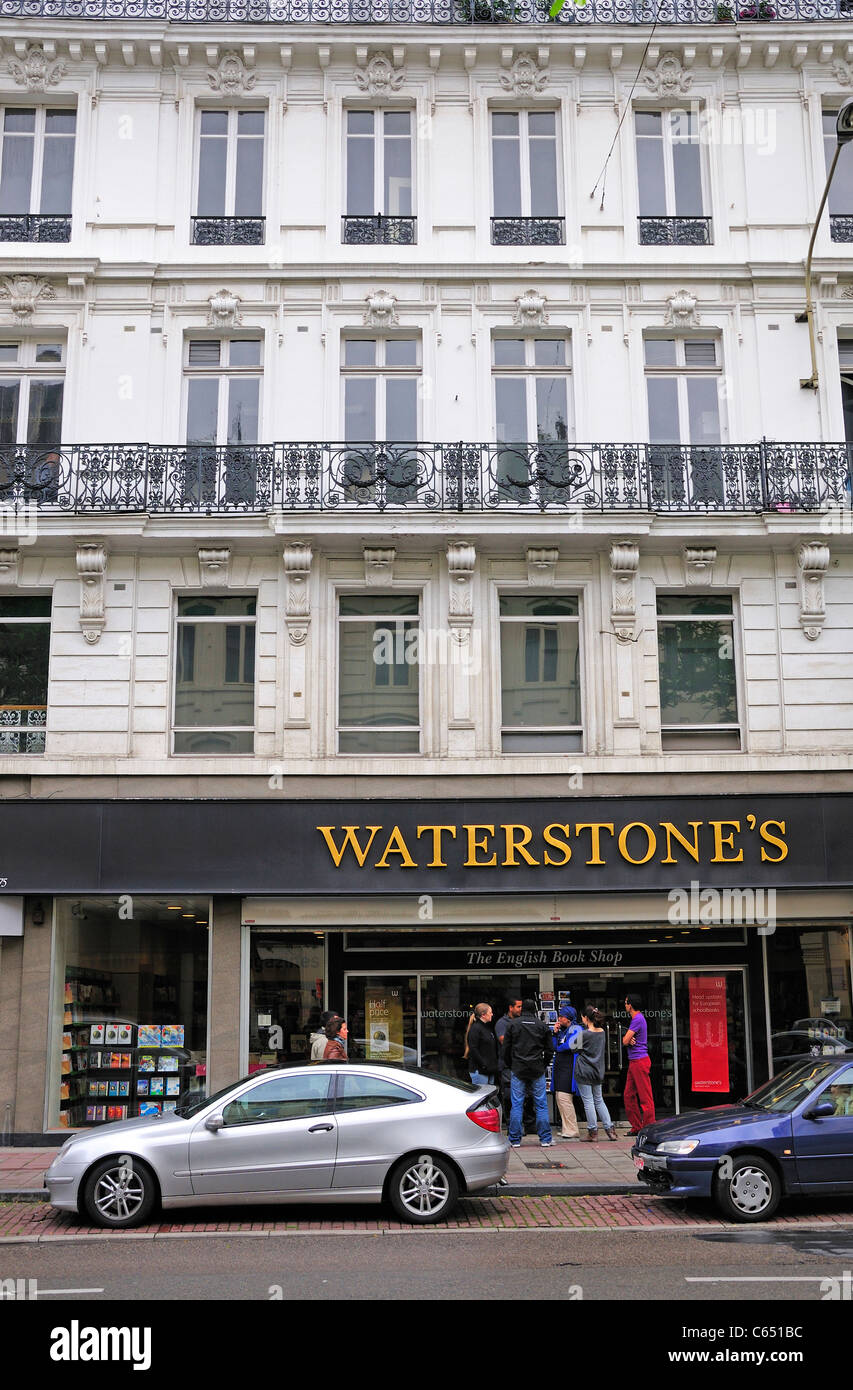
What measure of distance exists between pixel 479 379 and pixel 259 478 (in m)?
3.52

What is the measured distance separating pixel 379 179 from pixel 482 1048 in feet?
41.6

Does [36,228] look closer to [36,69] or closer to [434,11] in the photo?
[36,69]

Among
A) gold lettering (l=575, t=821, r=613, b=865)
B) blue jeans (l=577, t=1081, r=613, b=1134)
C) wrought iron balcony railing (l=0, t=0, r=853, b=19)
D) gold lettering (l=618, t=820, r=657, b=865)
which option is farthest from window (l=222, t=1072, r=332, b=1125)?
wrought iron balcony railing (l=0, t=0, r=853, b=19)

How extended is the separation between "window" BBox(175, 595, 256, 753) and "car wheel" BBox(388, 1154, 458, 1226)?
762 cm

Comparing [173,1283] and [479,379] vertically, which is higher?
[479,379]

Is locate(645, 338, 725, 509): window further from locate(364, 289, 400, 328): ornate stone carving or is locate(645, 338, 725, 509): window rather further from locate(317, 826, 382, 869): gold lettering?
locate(317, 826, 382, 869): gold lettering

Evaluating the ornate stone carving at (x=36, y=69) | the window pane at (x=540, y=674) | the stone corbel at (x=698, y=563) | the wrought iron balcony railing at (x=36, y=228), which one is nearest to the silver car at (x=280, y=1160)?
the window pane at (x=540, y=674)

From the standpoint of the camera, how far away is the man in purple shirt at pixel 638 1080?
15695 millimetres

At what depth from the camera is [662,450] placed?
18016 mm

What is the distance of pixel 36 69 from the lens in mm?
18797

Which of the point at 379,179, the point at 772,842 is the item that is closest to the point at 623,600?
the point at 772,842

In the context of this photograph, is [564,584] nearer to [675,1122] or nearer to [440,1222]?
[675,1122]

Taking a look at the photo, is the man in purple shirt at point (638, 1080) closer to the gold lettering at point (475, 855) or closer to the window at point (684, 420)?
the gold lettering at point (475, 855)

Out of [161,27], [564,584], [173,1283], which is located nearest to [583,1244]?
[173,1283]
